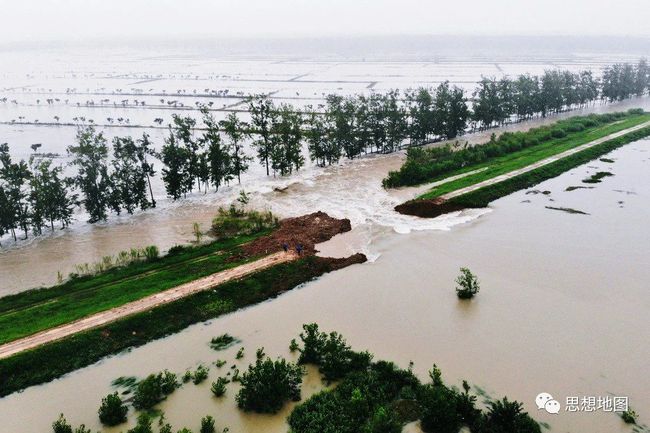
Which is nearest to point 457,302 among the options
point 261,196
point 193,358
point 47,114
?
point 193,358

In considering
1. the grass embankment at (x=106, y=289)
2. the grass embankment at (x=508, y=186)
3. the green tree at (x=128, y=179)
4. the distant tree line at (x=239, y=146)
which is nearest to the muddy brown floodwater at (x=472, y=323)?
the grass embankment at (x=508, y=186)

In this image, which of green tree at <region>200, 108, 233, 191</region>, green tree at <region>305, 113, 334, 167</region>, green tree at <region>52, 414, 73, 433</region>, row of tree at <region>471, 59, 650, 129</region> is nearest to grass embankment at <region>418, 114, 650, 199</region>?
row of tree at <region>471, 59, 650, 129</region>

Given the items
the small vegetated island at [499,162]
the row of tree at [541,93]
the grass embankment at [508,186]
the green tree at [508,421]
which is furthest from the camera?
the row of tree at [541,93]

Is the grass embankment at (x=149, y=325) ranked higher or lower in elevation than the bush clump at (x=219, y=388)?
higher

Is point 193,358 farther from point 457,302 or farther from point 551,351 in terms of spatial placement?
point 551,351

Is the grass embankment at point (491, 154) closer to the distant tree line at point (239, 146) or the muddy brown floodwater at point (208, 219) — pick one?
the muddy brown floodwater at point (208, 219)

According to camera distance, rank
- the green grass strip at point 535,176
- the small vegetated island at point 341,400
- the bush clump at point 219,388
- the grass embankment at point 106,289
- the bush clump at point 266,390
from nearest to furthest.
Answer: the small vegetated island at point 341,400 < the bush clump at point 266,390 < the bush clump at point 219,388 < the grass embankment at point 106,289 < the green grass strip at point 535,176

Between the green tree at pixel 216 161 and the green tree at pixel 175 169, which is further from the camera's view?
the green tree at pixel 216 161
